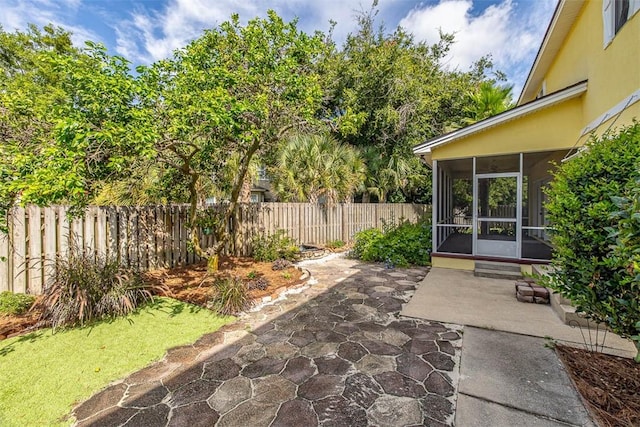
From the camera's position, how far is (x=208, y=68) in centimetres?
537

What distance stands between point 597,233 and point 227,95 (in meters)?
4.74

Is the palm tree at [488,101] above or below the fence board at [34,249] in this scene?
above

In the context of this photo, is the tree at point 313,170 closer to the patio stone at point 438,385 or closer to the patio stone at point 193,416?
the patio stone at point 438,385

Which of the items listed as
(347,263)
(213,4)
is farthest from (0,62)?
(347,263)

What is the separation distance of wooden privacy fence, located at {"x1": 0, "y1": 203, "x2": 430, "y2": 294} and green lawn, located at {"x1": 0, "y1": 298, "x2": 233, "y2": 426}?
3.91 feet

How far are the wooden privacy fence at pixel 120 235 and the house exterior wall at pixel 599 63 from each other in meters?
7.79

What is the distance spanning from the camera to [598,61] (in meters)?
5.14

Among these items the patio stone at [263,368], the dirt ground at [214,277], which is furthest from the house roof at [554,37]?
the patio stone at [263,368]

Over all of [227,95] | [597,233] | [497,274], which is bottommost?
[497,274]

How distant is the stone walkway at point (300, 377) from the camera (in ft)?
7.63

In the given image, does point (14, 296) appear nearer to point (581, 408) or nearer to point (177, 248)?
point (177, 248)

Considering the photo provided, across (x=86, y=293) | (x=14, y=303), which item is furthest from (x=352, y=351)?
(x=14, y=303)

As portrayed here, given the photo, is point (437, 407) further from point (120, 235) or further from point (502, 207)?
point (502, 207)

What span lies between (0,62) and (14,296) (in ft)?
66.6
